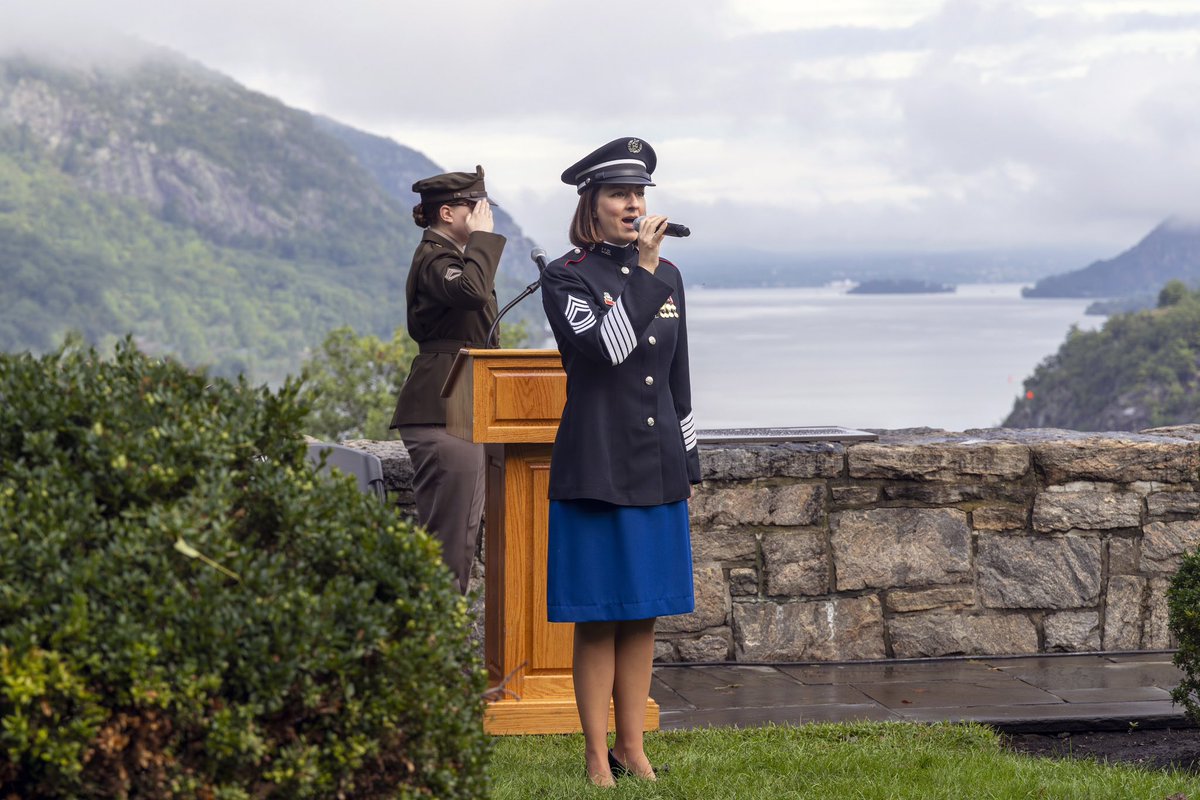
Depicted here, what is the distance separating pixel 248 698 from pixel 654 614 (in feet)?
5.55

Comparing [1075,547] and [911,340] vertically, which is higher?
[911,340]

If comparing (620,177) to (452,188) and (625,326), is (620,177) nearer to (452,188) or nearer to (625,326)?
(625,326)

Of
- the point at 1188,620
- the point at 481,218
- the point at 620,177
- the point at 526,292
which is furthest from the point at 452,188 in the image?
the point at 1188,620

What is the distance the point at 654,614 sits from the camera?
371 cm

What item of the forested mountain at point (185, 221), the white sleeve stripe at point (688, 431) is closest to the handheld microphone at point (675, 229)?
the white sleeve stripe at point (688, 431)

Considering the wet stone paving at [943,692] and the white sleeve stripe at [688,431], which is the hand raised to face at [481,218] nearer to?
the white sleeve stripe at [688,431]

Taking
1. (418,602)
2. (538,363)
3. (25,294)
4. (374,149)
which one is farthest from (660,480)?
(374,149)

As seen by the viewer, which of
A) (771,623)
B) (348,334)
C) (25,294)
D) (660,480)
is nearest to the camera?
(660,480)

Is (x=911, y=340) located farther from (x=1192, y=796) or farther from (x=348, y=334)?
(x=1192, y=796)

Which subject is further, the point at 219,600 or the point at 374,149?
the point at 374,149

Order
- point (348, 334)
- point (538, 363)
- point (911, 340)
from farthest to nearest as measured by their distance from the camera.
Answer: point (911, 340) < point (348, 334) < point (538, 363)

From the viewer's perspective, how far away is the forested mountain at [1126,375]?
54.8m

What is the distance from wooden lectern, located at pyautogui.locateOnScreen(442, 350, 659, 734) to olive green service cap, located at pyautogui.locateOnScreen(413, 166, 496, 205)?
771mm

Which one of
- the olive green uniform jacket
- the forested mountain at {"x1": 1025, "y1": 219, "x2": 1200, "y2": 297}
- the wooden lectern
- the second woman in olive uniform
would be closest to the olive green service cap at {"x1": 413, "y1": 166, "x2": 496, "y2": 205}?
the second woman in olive uniform
